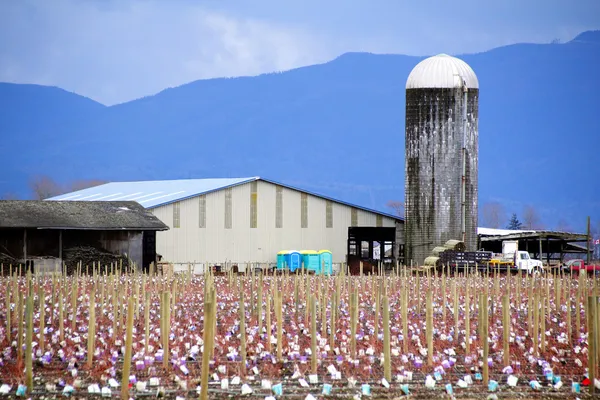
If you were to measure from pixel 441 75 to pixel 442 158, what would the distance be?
3.88 m

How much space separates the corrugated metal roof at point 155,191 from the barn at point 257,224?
0.17 metres

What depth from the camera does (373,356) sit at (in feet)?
54.8

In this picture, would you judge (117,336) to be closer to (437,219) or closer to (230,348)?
(230,348)

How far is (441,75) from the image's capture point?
4609cm

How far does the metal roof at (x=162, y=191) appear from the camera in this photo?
46594mm

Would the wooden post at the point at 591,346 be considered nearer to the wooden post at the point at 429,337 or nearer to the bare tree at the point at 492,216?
the wooden post at the point at 429,337

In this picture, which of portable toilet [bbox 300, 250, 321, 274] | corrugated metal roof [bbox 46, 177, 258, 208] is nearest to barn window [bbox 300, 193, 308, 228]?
corrugated metal roof [bbox 46, 177, 258, 208]

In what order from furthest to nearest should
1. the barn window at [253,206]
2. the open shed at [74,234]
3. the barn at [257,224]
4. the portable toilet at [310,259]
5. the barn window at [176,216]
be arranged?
the barn window at [253,206], the portable toilet at [310,259], the barn at [257,224], the barn window at [176,216], the open shed at [74,234]

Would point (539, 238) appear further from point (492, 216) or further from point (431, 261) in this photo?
point (492, 216)

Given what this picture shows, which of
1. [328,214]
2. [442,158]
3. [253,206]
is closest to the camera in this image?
[442,158]

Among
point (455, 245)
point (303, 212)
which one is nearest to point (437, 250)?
point (455, 245)

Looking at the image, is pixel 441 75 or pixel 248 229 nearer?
pixel 441 75

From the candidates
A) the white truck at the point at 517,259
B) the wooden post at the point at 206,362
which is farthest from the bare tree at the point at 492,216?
the wooden post at the point at 206,362

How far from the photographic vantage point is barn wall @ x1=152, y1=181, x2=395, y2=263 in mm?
44812
